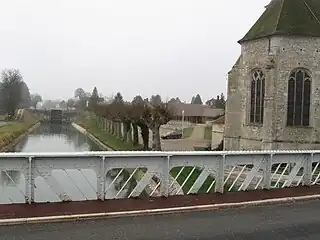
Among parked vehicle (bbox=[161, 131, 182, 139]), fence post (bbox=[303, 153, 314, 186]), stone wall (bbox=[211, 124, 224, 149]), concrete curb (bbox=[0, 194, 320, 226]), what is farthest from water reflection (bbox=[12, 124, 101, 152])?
concrete curb (bbox=[0, 194, 320, 226])

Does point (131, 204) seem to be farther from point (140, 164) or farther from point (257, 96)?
point (257, 96)

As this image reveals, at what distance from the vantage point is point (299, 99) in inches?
928

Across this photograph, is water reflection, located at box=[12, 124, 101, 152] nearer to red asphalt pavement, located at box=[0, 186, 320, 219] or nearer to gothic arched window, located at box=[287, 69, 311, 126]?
gothic arched window, located at box=[287, 69, 311, 126]

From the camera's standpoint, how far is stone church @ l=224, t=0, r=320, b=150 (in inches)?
905

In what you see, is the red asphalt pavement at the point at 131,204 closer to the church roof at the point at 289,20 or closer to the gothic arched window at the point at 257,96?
the gothic arched window at the point at 257,96

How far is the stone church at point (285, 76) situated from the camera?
75.4 ft

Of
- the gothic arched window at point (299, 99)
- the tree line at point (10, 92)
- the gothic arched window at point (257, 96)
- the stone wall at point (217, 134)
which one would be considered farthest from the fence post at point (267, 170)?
the tree line at point (10, 92)

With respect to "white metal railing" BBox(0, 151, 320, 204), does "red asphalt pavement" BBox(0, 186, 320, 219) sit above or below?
below

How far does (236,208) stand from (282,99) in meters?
15.6

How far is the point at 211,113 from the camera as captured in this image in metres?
83.5

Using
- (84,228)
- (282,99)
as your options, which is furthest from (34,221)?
(282,99)

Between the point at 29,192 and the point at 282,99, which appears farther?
the point at 282,99

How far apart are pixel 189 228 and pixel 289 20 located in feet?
61.9

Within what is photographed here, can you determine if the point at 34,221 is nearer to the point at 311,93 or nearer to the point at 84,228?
the point at 84,228
